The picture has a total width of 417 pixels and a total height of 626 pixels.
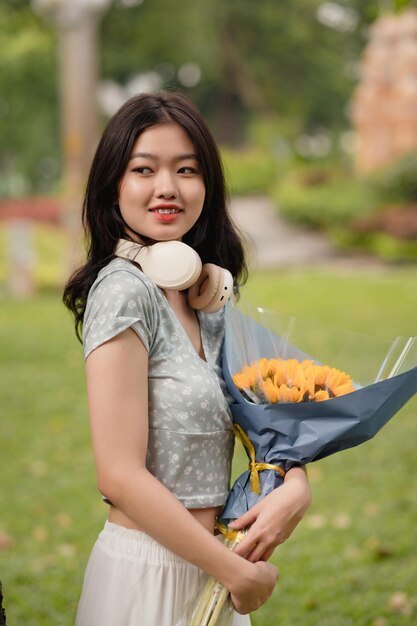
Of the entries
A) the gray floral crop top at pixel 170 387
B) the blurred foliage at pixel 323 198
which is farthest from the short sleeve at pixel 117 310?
the blurred foliage at pixel 323 198

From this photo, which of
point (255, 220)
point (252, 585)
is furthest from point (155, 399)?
point (255, 220)

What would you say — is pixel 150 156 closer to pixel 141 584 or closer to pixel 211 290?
pixel 211 290

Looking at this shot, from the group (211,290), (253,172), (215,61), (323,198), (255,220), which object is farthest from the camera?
(215,61)

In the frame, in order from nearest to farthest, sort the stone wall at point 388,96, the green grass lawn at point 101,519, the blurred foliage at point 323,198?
the green grass lawn at point 101,519, the blurred foliage at point 323,198, the stone wall at point 388,96

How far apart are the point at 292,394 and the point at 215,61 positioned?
3021 cm

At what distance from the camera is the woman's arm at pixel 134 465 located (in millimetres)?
1632

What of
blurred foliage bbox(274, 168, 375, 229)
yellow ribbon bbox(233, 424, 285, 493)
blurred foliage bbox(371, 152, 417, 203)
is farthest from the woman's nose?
blurred foliage bbox(371, 152, 417, 203)

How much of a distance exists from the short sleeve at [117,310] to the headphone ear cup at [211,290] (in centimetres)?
16

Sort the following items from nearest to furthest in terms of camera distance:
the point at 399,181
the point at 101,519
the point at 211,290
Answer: the point at 211,290 < the point at 101,519 < the point at 399,181

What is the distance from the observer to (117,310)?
5.45ft

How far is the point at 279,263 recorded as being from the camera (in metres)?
17.0

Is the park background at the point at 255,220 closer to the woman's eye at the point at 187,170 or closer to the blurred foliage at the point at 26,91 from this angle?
the blurred foliage at the point at 26,91

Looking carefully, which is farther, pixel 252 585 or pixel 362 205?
pixel 362 205

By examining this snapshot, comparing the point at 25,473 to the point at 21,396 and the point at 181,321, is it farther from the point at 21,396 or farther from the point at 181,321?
the point at 181,321
